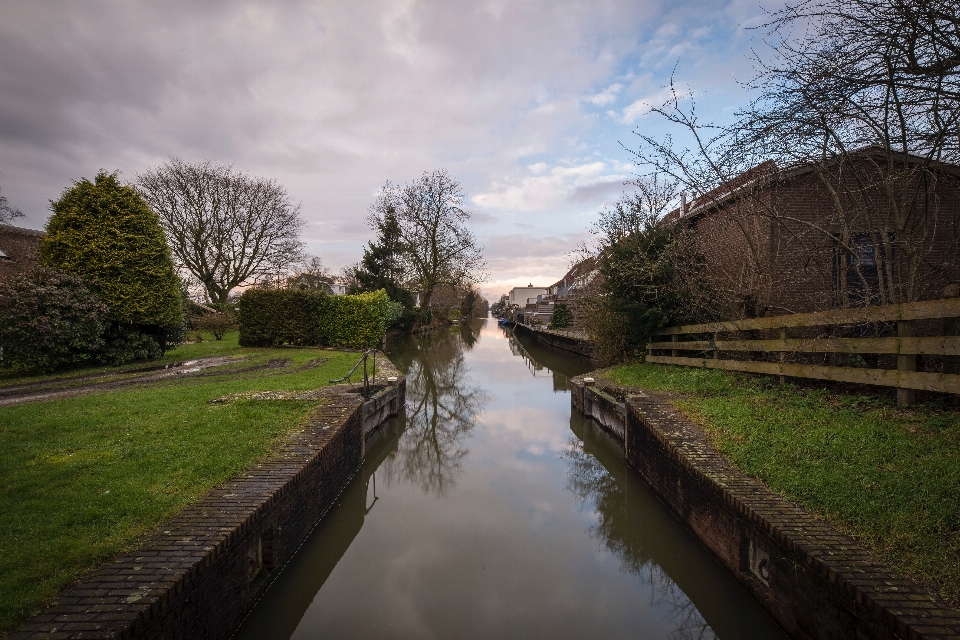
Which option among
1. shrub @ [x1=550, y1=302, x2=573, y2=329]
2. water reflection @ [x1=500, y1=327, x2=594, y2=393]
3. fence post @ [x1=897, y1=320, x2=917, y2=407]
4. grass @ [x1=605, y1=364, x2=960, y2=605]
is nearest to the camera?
grass @ [x1=605, y1=364, x2=960, y2=605]

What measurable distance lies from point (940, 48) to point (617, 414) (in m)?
6.01

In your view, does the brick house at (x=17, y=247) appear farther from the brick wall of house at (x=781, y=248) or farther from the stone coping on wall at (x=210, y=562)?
the brick wall of house at (x=781, y=248)

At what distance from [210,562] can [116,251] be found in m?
12.2

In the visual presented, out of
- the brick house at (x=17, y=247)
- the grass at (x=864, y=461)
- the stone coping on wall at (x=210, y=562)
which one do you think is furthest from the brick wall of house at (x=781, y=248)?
the brick house at (x=17, y=247)

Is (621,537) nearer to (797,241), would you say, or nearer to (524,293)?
(797,241)

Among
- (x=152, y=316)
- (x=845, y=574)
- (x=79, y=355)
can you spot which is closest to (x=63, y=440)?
(x=845, y=574)

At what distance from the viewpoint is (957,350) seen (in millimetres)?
4484

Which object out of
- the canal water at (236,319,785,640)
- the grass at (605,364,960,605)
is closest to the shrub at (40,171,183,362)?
the canal water at (236,319,785,640)

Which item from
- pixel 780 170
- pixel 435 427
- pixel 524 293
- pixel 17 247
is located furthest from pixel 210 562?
pixel 524 293

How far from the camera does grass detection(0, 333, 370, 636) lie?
302 cm

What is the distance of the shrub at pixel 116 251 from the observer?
38.9 feet

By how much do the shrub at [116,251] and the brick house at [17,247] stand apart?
25.7 feet

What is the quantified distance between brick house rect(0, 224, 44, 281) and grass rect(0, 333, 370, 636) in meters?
14.0

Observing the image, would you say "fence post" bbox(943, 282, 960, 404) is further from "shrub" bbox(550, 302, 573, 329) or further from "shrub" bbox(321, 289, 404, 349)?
"shrub" bbox(550, 302, 573, 329)
